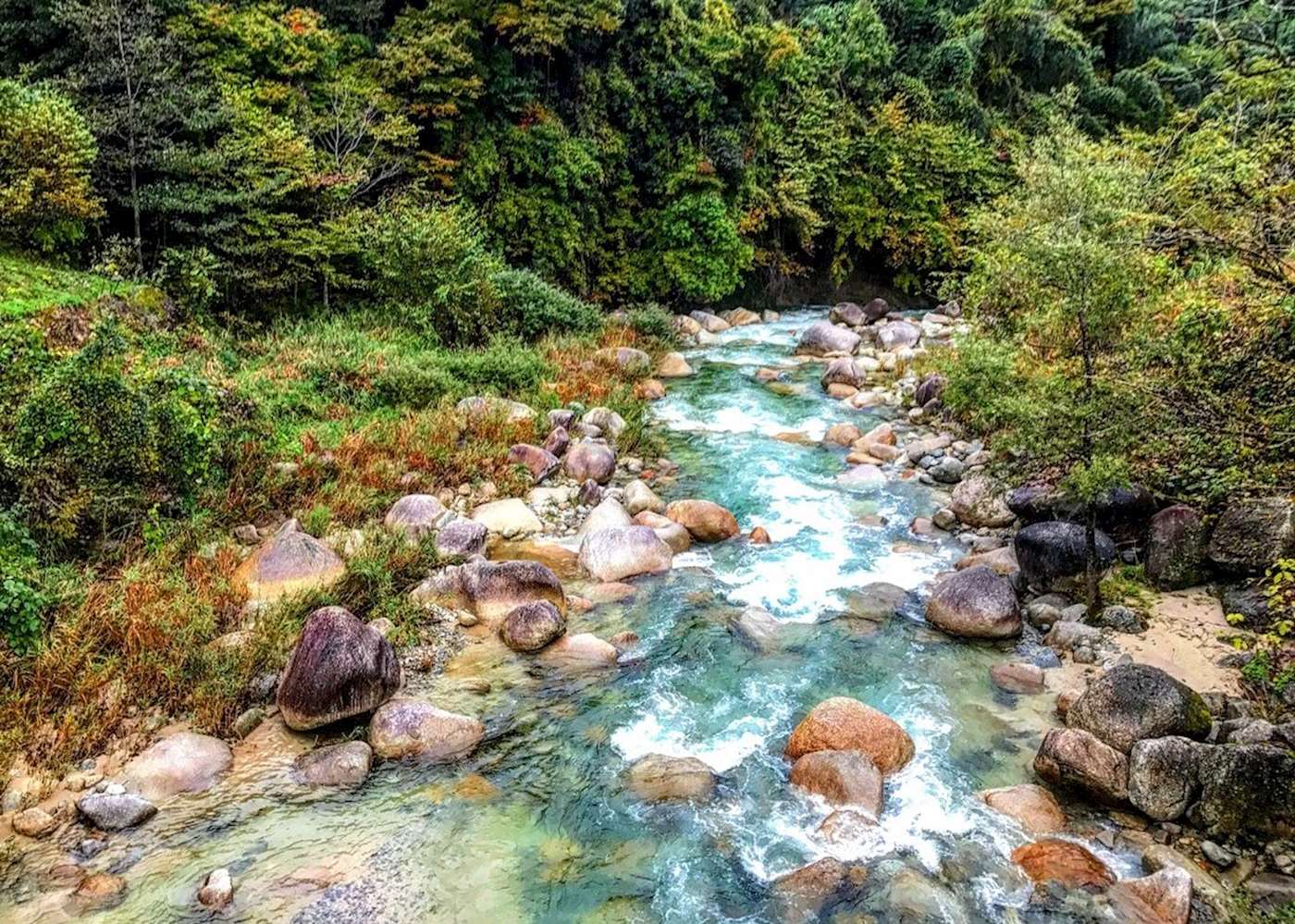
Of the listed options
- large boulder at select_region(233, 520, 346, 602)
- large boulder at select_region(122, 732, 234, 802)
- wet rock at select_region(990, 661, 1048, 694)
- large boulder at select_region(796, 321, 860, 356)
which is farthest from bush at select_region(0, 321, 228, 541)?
large boulder at select_region(796, 321, 860, 356)

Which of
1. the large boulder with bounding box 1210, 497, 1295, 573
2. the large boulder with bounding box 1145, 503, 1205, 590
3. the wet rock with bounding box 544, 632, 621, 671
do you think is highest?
the large boulder with bounding box 1210, 497, 1295, 573

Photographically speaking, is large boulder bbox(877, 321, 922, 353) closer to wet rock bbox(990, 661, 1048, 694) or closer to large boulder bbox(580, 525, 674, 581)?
large boulder bbox(580, 525, 674, 581)

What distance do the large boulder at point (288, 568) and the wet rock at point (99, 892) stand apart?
331 cm

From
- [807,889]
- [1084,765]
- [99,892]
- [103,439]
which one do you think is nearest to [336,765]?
[99,892]

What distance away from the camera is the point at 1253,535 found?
7.90 m

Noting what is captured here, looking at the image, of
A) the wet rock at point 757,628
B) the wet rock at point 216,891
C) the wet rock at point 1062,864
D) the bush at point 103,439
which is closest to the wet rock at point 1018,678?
the wet rock at point 1062,864

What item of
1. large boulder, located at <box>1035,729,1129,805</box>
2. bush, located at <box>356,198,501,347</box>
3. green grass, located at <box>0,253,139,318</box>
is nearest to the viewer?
large boulder, located at <box>1035,729,1129,805</box>

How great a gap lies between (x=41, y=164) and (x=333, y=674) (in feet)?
36.3

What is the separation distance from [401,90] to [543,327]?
22.9 ft

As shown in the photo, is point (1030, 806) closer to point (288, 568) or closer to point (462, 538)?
point (462, 538)

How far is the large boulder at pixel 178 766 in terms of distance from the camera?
244 inches

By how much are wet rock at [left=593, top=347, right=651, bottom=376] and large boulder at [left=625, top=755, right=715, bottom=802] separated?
1206 cm

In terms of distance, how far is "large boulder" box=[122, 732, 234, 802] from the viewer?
6.19m

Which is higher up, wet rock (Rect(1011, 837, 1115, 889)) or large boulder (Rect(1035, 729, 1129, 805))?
large boulder (Rect(1035, 729, 1129, 805))
